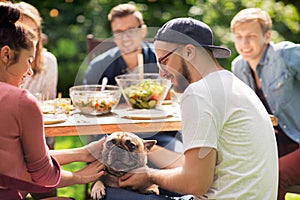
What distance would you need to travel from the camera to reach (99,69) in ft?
13.4

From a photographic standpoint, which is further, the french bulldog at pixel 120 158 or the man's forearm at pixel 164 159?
the man's forearm at pixel 164 159

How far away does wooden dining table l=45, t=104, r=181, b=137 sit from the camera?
8.97 ft

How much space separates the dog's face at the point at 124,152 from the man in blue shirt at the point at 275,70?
1.28m

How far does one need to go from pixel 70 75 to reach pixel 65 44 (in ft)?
1.45

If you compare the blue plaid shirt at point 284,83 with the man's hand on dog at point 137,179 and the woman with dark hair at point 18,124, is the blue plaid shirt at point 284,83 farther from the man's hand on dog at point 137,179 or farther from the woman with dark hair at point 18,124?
the woman with dark hair at point 18,124

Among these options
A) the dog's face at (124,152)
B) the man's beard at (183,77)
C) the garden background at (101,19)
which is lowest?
the garden background at (101,19)

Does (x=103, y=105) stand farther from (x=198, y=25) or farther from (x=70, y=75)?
(x=70, y=75)

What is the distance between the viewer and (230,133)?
201 centimetres

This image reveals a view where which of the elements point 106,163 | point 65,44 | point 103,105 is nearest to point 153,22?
point 65,44

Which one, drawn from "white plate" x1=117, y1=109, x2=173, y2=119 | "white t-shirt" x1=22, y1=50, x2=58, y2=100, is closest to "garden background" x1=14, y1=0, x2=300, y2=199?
"white t-shirt" x1=22, y1=50, x2=58, y2=100

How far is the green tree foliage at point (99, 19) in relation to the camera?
283 inches

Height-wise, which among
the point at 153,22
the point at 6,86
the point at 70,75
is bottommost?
the point at 70,75

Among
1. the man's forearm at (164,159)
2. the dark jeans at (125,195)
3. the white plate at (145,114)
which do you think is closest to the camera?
the dark jeans at (125,195)

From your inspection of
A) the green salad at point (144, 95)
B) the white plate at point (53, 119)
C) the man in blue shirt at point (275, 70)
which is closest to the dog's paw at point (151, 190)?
the white plate at point (53, 119)
